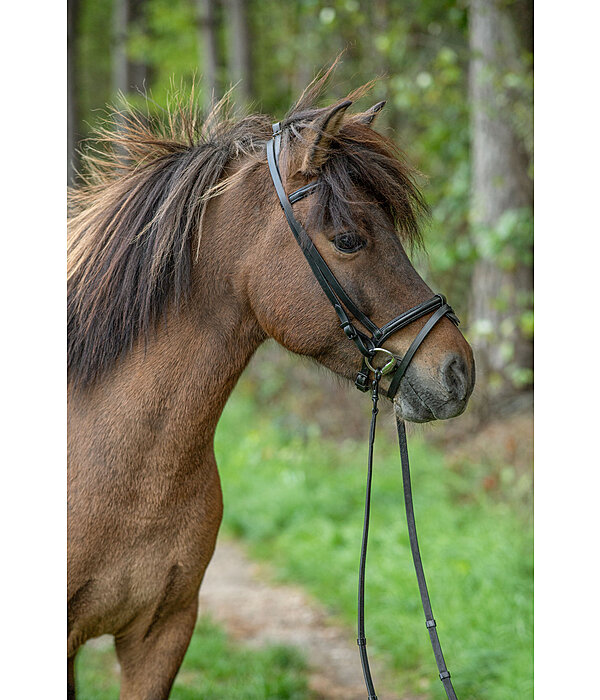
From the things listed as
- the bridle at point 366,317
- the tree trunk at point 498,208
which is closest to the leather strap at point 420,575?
the bridle at point 366,317

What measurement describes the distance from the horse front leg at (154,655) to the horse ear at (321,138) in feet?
4.85

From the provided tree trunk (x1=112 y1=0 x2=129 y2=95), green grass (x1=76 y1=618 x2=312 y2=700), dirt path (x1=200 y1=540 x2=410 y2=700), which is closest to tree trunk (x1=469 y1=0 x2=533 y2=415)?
dirt path (x1=200 y1=540 x2=410 y2=700)

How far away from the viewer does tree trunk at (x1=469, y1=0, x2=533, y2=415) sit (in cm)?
536

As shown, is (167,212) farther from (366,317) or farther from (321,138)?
(366,317)

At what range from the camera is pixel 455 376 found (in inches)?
77.9

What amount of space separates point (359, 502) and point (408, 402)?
3.74 meters

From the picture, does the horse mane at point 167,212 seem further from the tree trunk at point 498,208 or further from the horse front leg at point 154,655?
the tree trunk at point 498,208

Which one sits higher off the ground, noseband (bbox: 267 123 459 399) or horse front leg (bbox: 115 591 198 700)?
noseband (bbox: 267 123 459 399)

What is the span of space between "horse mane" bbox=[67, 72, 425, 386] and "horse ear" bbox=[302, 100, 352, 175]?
3 centimetres

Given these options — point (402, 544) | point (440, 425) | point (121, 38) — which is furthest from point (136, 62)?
point (440, 425)

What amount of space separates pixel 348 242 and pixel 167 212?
549 millimetres

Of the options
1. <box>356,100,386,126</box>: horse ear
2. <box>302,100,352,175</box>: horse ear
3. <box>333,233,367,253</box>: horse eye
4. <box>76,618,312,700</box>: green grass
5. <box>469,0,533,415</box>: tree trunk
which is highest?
<box>469,0,533,415</box>: tree trunk

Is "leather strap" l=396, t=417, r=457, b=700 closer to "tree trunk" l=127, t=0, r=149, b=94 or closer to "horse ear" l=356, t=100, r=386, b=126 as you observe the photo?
"horse ear" l=356, t=100, r=386, b=126
